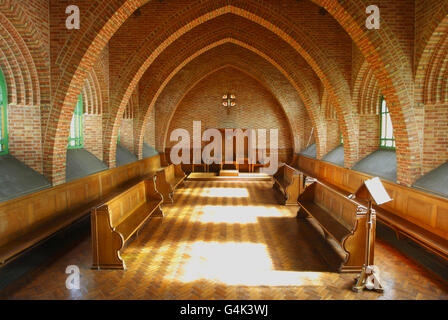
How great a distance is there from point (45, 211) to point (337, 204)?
6.10 m

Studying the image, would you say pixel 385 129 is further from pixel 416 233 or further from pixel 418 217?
pixel 416 233

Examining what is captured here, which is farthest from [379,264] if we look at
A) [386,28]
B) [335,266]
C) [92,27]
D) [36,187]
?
[92,27]

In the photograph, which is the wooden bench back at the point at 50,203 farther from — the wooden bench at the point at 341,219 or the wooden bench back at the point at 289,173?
the wooden bench back at the point at 289,173

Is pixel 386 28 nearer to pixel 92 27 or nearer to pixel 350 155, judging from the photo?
pixel 350 155

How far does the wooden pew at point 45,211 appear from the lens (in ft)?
16.9

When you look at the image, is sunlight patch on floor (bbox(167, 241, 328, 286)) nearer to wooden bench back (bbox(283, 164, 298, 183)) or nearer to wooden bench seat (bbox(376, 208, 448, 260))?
wooden bench seat (bbox(376, 208, 448, 260))

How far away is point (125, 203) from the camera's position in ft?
21.8

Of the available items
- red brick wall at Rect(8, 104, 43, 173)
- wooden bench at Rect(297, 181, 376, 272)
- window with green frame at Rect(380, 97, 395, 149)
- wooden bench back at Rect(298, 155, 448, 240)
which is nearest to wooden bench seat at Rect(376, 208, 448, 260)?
wooden bench back at Rect(298, 155, 448, 240)

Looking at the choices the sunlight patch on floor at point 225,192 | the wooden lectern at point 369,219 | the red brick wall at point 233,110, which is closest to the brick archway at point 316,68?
the sunlight patch on floor at point 225,192

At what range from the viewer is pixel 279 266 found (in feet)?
17.8

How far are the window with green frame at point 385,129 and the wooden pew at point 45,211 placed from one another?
28.6 feet

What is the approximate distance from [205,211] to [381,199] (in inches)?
224

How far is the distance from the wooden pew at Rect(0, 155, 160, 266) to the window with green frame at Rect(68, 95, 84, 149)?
1.28 m

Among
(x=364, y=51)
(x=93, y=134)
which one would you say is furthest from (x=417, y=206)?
(x=93, y=134)
